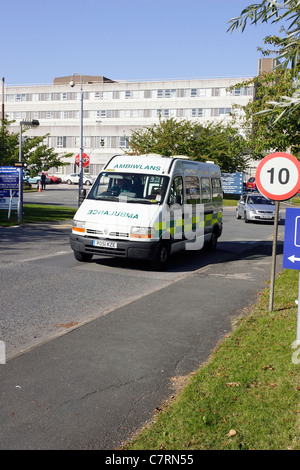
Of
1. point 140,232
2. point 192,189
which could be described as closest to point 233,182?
point 192,189

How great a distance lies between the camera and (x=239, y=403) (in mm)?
4516

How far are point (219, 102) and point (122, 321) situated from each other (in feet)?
254

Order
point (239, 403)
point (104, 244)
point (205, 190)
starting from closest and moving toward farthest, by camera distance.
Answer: point (239, 403) → point (104, 244) → point (205, 190)

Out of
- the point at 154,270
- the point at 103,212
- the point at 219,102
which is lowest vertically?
the point at 154,270

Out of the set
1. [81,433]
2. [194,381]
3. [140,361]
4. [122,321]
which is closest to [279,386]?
[194,381]

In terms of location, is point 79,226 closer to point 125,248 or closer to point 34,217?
point 125,248

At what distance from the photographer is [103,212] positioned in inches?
457

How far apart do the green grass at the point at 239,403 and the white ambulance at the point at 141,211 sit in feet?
15.7

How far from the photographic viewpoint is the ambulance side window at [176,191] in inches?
482

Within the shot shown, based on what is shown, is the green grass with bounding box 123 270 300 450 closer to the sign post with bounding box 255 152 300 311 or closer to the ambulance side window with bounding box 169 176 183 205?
the sign post with bounding box 255 152 300 311

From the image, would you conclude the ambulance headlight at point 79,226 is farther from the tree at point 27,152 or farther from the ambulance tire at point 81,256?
the tree at point 27,152

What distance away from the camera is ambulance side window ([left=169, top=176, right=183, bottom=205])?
12.2 m

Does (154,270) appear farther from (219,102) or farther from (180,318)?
(219,102)

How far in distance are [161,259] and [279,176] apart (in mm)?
4699
